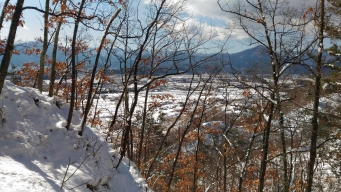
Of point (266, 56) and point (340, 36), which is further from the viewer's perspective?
point (266, 56)

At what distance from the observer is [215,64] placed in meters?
13.9

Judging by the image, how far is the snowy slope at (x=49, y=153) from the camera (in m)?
4.82

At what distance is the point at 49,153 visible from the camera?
19.6ft

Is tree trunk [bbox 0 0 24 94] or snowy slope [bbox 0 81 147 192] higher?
tree trunk [bbox 0 0 24 94]

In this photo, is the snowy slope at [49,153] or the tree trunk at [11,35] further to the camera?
the tree trunk at [11,35]

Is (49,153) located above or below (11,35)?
below

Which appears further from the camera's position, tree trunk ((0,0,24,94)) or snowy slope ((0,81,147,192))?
tree trunk ((0,0,24,94))

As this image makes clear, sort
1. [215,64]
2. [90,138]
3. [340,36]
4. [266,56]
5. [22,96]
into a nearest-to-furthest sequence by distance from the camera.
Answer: [22,96] < [90,138] < [340,36] < [266,56] < [215,64]

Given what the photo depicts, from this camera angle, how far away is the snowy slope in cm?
482

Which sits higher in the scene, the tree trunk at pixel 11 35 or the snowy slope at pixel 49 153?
the tree trunk at pixel 11 35

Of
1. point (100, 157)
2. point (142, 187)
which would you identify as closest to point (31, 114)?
point (100, 157)

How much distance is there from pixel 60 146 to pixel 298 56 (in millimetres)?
8818

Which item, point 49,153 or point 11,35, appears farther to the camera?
point 49,153

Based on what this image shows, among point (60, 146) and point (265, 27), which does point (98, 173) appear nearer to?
point (60, 146)
